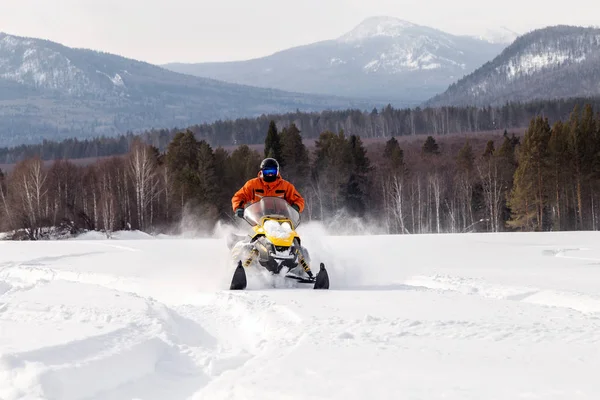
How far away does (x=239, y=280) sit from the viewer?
9445 mm

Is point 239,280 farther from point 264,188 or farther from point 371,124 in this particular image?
point 371,124

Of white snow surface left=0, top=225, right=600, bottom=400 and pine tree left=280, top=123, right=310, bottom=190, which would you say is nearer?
white snow surface left=0, top=225, right=600, bottom=400

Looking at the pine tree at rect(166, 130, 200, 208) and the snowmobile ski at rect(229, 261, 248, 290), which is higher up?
the pine tree at rect(166, 130, 200, 208)

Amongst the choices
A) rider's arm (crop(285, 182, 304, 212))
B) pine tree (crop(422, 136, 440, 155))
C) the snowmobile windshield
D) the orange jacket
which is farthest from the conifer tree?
the snowmobile windshield

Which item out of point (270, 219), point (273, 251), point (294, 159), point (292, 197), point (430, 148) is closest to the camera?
point (273, 251)

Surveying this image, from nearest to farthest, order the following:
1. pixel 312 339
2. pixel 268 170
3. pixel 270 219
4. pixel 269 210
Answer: pixel 312 339 → pixel 270 219 → pixel 269 210 → pixel 268 170

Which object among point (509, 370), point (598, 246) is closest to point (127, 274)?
point (509, 370)

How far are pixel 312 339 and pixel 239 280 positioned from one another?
161 inches

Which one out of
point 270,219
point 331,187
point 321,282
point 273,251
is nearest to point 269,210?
point 270,219

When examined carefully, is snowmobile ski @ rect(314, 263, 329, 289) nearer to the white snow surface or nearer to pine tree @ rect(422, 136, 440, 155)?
the white snow surface

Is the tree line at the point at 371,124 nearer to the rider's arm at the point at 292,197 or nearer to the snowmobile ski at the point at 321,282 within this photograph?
the rider's arm at the point at 292,197

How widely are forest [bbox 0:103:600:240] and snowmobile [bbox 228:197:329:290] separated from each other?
1248 inches

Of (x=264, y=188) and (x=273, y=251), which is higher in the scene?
(x=264, y=188)

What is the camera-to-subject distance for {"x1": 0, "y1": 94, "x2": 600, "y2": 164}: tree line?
131500 millimetres
